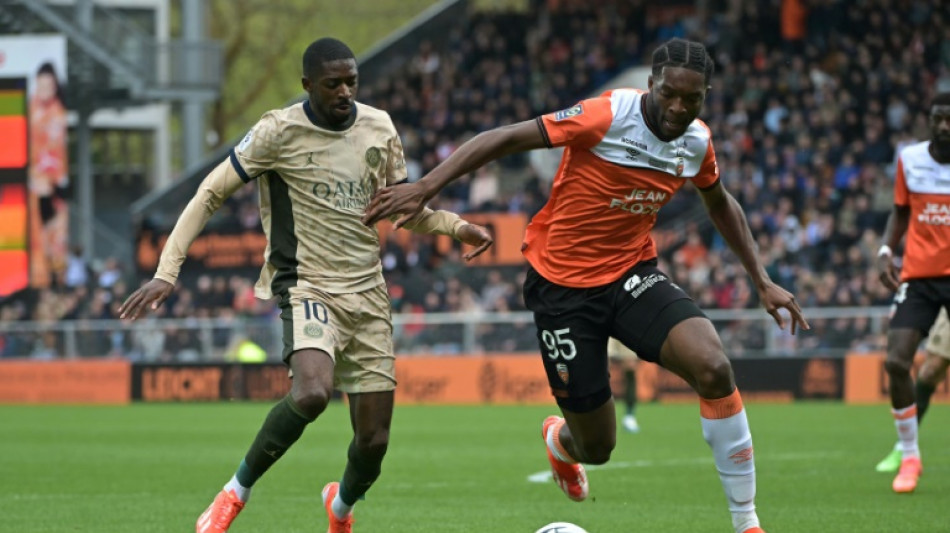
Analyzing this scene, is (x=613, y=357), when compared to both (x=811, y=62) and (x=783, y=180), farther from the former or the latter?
(x=811, y=62)

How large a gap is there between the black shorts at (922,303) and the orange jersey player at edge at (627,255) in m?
3.47

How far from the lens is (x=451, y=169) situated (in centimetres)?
687

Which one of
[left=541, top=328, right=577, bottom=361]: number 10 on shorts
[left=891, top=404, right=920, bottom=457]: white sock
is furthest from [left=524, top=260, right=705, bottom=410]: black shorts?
[left=891, top=404, right=920, bottom=457]: white sock

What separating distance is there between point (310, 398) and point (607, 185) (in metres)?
1.82

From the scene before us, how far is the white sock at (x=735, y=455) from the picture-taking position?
291 inches

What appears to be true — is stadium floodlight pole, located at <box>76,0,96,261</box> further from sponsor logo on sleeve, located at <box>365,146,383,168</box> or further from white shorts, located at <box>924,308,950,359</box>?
sponsor logo on sleeve, located at <box>365,146,383,168</box>

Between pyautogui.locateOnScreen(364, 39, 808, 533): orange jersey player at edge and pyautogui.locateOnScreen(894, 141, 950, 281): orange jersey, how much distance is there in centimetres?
355

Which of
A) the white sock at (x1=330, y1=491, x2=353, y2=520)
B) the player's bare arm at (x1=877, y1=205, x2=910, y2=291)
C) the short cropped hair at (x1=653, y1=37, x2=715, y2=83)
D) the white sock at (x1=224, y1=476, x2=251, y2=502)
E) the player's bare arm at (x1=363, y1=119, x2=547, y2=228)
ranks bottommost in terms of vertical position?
the white sock at (x1=330, y1=491, x2=353, y2=520)

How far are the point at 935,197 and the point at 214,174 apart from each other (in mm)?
5626

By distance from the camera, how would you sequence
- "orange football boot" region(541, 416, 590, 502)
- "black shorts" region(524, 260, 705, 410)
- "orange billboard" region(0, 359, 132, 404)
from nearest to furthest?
"black shorts" region(524, 260, 705, 410) < "orange football boot" region(541, 416, 590, 502) < "orange billboard" region(0, 359, 132, 404)

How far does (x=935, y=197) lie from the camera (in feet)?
37.2

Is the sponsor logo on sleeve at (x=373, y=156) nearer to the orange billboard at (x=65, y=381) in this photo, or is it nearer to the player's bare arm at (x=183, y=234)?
the player's bare arm at (x=183, y=234)

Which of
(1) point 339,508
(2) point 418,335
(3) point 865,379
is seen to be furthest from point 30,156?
(1) point 339,508

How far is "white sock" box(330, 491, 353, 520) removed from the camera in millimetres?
8414
